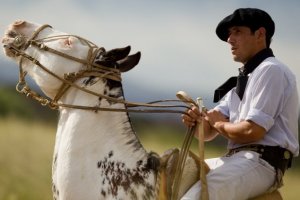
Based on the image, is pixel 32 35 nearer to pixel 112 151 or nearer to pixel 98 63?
pixel 98 63

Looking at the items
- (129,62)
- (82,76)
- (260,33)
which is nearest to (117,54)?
(129,62)

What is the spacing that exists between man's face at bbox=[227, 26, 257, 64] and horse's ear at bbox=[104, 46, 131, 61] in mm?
953

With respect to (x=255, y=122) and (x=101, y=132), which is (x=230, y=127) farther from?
(x=101, y=132)

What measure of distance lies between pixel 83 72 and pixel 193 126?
2.93ft

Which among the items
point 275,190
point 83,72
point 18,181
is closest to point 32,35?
point 83,72

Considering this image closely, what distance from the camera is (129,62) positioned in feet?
15.1

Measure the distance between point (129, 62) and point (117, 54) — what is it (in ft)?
0.44

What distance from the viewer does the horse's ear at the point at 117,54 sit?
4477mm

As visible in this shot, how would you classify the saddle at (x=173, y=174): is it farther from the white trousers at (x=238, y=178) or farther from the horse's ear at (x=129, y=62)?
the horse's ear at (x=129, y=62)

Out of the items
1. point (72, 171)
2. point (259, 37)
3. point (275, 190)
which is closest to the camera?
point (72, 171)

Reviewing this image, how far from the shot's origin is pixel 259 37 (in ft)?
16.2

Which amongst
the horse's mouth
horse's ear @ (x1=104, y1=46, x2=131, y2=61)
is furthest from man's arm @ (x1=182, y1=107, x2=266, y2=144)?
the horse's mouth

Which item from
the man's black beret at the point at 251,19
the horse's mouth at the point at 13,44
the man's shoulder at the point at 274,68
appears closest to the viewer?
the man's shoulder at the point at 274,68

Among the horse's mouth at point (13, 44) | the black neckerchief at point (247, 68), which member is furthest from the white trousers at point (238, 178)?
the horse's mouth at point (13, 44)
